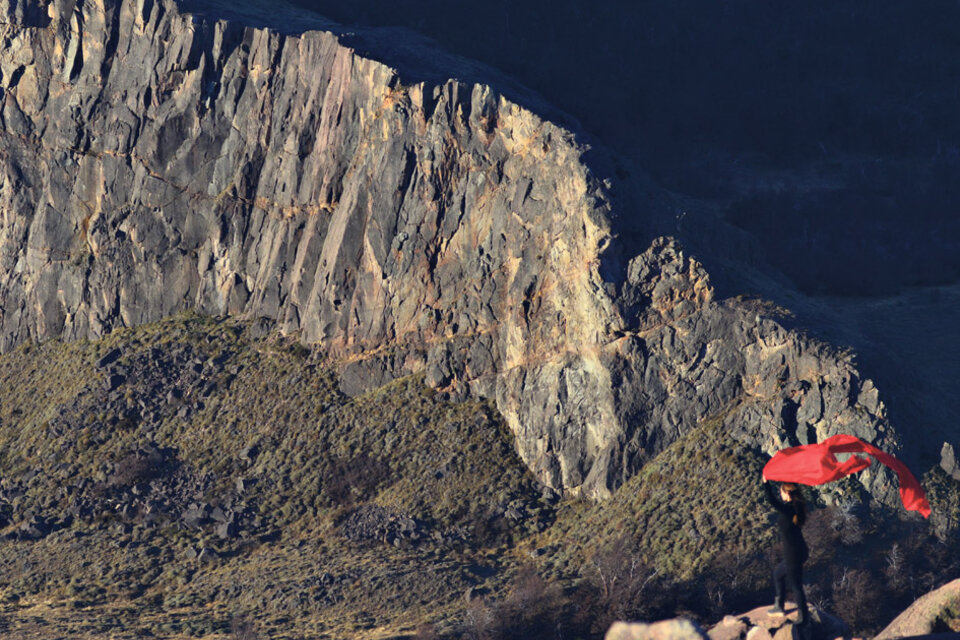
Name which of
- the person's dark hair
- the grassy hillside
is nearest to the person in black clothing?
the person's dark hair

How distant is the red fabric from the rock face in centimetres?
2087

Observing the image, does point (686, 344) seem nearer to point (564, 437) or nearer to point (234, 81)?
point (564, 437)

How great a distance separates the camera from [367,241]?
202 ft

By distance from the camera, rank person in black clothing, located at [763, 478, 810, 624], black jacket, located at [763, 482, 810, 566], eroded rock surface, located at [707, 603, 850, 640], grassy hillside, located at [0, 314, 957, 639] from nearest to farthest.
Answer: person in black clothing, located at [763, 478, 810, 624] < black jacket, located at [763, 482, 810, 566] < eroded rock surface, located at [707, 603, 850, 640] < grassy hillside, located at [0, 314, 957, 639]

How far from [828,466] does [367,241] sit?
35226 millimetres

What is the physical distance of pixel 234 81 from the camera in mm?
66812

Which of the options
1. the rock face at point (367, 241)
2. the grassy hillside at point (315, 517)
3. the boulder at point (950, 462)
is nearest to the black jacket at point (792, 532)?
the grassy hillside at point (315, 517)

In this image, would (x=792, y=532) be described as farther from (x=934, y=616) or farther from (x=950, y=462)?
(x=950, y=462)

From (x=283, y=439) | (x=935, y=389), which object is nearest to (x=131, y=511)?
(x=283, y=439)

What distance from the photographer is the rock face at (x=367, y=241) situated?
5399 centimetres

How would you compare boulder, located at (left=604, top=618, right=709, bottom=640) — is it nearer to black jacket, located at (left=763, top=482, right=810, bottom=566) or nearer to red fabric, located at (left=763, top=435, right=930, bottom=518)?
black jacket, located at (left=763, top=482, right=810, bottom=566)

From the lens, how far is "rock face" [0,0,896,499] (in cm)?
5399

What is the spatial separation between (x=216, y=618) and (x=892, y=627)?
26.3 metres

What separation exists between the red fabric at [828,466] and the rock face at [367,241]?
20.9 meters
